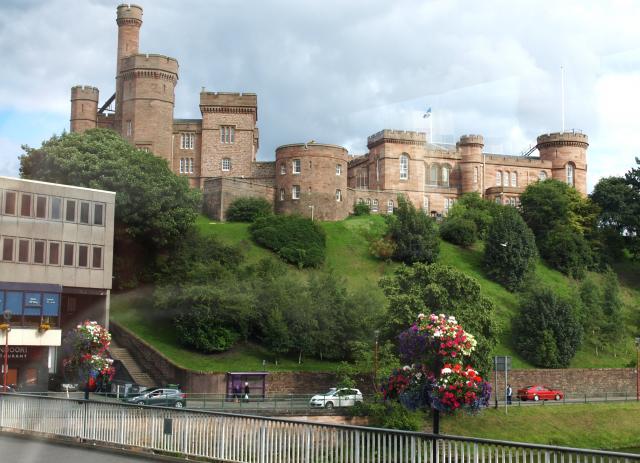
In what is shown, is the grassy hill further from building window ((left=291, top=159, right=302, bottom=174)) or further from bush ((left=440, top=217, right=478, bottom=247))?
building window ((left=291, top=159, right=302, bottom=174))

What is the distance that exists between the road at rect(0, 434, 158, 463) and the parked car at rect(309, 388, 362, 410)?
910 inches

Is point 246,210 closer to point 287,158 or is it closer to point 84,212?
point 287,158

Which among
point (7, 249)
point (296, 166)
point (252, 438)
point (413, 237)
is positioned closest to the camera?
point (252, 438)

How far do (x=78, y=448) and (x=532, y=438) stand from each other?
2937 centimetres

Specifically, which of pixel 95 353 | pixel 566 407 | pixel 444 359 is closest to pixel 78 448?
pixel 444 359

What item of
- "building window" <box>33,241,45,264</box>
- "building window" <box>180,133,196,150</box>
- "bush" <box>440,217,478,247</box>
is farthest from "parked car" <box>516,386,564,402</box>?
"building window" <box>180,133,196,150</box>

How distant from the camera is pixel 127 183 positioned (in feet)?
185

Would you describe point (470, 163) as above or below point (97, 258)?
above

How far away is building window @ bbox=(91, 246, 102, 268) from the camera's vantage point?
5078cm

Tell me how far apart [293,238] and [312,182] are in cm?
1053

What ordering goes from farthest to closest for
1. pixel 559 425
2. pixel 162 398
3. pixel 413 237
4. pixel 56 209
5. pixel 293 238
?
pixel 413 237
pixel 293 238
pixel 56 209
pixel 559 425
pixel 162 398

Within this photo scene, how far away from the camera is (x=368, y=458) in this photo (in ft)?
52.4

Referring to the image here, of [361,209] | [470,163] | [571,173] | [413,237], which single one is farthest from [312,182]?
[571,173]

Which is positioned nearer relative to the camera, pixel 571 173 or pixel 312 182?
pixel 312 182
